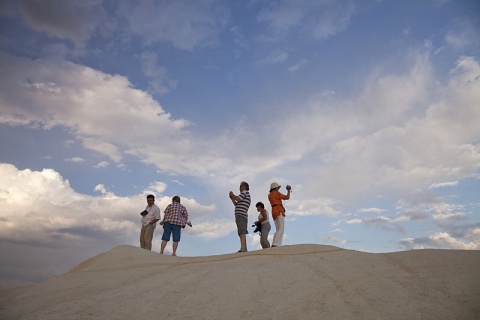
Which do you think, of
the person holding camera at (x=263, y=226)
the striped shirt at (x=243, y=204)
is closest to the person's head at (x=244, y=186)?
the striped shirt at (x=243, y=204)

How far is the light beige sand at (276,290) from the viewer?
484 centimetres

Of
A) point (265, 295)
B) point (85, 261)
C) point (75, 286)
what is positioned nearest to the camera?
point (265, 295)

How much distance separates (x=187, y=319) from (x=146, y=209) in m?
6.23

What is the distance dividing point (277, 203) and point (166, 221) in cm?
302

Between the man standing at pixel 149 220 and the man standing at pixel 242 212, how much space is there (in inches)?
95.0

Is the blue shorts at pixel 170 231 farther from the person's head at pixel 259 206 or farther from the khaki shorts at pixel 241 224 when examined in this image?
the person's head at pixel 259 206

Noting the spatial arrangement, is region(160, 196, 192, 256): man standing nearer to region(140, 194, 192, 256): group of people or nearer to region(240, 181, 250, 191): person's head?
region(140, 194, 192, 256): group of people

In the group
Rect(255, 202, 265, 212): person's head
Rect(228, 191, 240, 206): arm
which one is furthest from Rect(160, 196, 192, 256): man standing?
Rect(255, 202, 265, 212): person's head

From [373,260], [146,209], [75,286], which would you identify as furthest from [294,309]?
[146,209]

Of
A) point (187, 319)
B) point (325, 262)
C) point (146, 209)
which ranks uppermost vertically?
point (146, 209)

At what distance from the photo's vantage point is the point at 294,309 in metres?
4.85

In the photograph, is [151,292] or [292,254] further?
[292,254]

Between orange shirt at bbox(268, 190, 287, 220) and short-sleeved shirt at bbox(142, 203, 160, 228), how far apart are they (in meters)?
3.29

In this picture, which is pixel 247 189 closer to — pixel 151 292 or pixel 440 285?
pixel 151 292
